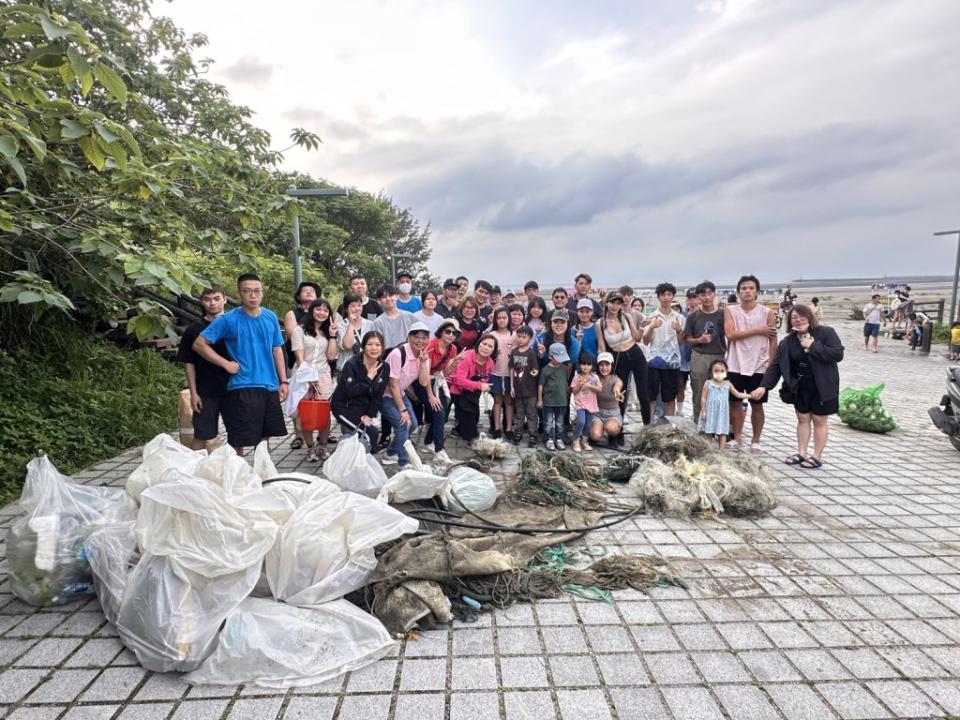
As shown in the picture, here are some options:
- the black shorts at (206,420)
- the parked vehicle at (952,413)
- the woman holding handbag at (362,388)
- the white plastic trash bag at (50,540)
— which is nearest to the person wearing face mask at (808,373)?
the parked vehicle at (952,413)

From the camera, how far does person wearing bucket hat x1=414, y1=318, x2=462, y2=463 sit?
571 centimetres

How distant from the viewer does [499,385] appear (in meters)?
6.49

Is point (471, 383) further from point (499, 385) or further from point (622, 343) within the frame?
point (622, 343)

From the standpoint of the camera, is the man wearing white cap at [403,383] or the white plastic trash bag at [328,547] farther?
the man wearing white cap at [403,383]

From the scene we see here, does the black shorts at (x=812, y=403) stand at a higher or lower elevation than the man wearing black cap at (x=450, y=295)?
lower

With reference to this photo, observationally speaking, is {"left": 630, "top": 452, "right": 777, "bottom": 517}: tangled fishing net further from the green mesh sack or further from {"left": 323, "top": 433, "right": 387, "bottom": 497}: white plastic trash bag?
the green mesh sack

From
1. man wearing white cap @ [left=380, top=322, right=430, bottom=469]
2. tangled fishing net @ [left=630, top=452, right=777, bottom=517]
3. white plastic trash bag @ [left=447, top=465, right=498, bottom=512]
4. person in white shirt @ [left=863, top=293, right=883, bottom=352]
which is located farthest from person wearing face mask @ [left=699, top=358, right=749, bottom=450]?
person in white shirt @ [left=863, top=293, right=883, bottom=352]

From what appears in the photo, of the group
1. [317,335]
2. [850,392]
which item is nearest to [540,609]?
[317,335]

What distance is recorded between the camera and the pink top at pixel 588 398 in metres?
6.14

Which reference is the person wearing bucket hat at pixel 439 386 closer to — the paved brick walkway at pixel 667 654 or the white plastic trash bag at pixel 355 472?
the white plastic trash bag at pixel 355 472

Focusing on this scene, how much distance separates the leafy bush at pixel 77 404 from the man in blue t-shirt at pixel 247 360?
2047 millimetres

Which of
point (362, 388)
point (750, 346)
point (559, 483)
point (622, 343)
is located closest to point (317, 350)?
point (362, 388)

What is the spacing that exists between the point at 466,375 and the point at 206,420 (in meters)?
2.69

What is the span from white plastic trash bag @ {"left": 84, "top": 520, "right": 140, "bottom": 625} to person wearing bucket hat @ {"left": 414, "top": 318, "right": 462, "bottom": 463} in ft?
9.78
